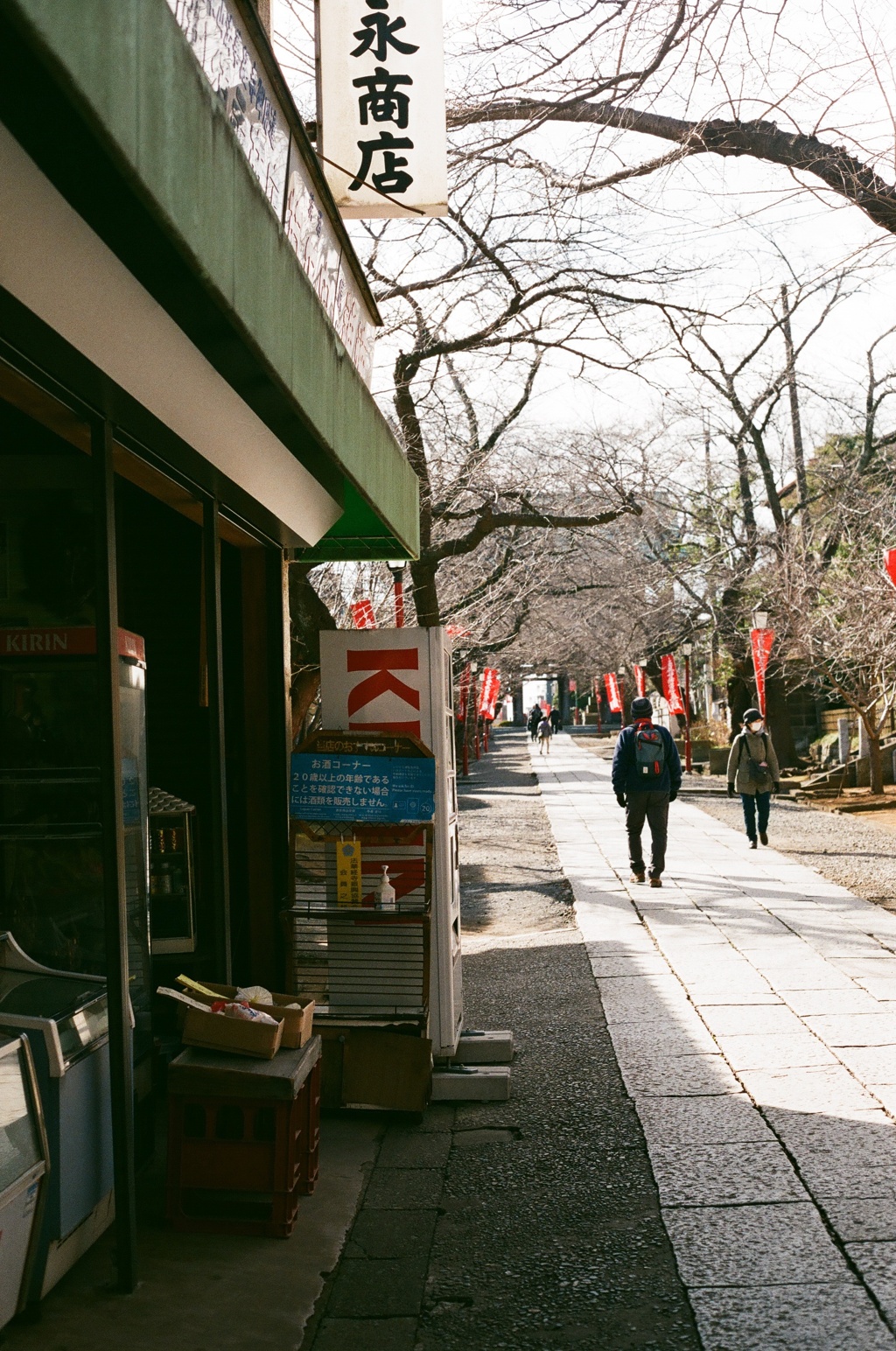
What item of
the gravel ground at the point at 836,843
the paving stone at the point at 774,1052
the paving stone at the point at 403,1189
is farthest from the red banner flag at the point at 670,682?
the paving stone at the point at 403,1189

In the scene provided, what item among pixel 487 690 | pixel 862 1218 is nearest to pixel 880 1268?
pixel 862 1218

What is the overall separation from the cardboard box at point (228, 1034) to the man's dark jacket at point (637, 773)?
7.98 meters

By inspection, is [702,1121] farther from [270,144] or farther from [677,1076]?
[270,144]

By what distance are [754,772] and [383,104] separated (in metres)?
11.3

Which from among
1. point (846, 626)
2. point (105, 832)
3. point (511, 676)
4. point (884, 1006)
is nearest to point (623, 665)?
point (511, 676)

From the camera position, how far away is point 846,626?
23.0 meters

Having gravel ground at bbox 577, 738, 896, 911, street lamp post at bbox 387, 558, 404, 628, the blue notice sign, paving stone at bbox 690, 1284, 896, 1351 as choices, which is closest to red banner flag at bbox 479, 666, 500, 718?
gravel ground at bbox 577, 738, 896, 911

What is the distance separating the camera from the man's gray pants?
12086 millimetres

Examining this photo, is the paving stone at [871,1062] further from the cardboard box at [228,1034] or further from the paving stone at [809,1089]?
the cardboard box at [228,1034]

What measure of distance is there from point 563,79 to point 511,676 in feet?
176

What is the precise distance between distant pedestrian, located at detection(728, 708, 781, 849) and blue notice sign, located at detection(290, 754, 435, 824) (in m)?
10.9

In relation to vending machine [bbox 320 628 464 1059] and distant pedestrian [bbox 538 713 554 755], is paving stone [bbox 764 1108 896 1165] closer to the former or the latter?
vending machine [bbox 320 628 464 1059]

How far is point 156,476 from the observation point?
16.2 feet

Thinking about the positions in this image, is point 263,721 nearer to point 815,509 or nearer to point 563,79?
point 563,79
